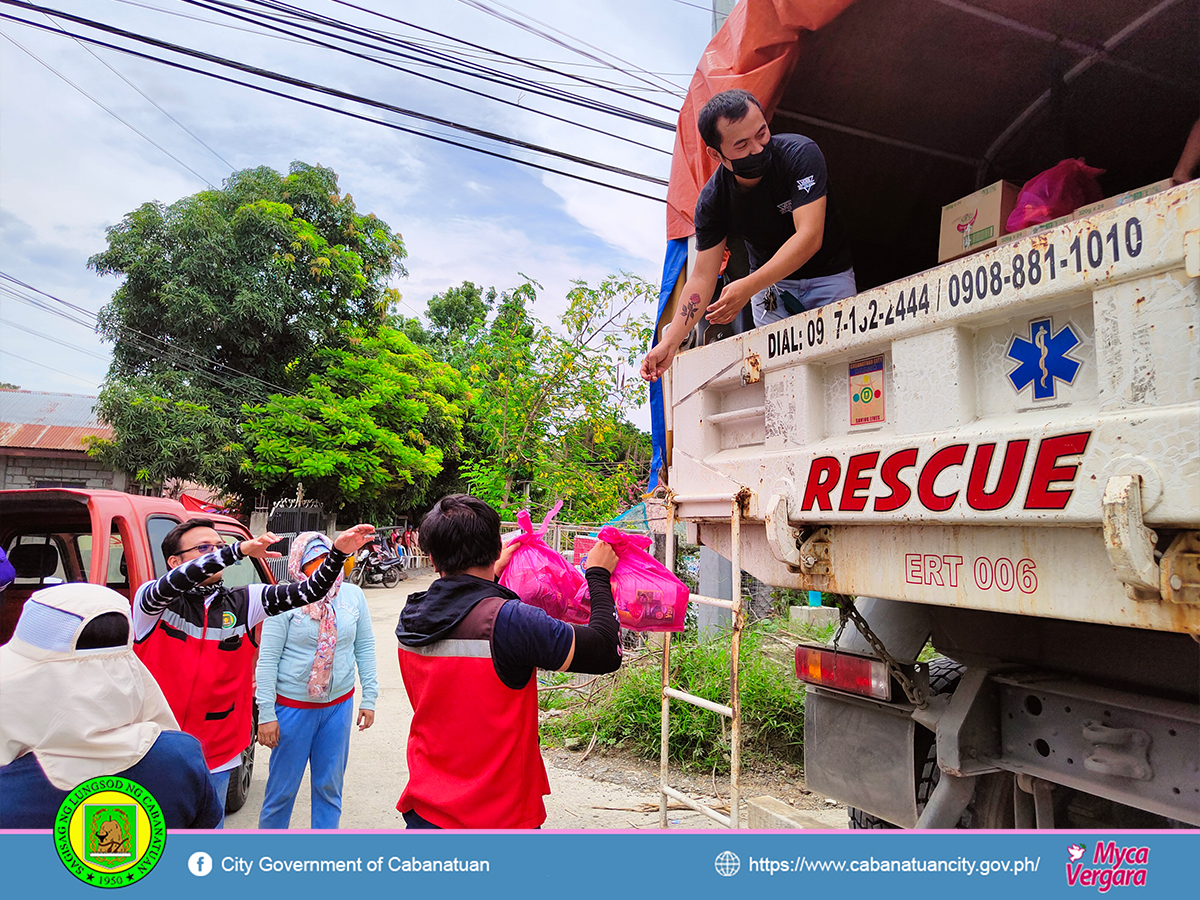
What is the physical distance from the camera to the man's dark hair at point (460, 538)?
6.16 ft

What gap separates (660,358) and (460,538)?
1.53m

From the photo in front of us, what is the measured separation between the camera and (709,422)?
2754mm

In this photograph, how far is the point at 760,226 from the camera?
2818 millimetres

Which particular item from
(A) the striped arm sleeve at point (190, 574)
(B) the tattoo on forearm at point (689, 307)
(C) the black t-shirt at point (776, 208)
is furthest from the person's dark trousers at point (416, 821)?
(C) the black t-shirt at point (776, 208)

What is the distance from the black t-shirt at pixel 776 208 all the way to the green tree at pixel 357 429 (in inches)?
524

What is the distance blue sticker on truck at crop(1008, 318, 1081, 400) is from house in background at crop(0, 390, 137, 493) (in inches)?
542

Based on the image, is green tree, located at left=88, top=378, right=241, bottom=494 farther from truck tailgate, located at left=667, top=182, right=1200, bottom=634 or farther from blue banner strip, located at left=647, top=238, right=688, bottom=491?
truck tailgate, located at left=667, top=182, right=1200, bottom=634

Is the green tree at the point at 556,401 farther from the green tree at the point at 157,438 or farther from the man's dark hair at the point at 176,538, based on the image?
the green tree at the point at 157,438

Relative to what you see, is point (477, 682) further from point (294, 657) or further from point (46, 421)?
point (46, 421)

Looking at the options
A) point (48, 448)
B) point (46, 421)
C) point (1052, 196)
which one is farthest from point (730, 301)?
point (46, 421)

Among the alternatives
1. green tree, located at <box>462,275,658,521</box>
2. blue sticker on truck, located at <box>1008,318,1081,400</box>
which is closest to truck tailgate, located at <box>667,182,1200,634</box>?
blue sticker on truck, located at <box>1008,318,1081,400</box>

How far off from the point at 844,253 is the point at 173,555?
2.93 metres

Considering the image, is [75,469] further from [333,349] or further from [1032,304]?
[1032,304]

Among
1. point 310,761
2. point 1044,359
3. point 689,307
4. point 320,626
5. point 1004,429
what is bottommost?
point 310,761
